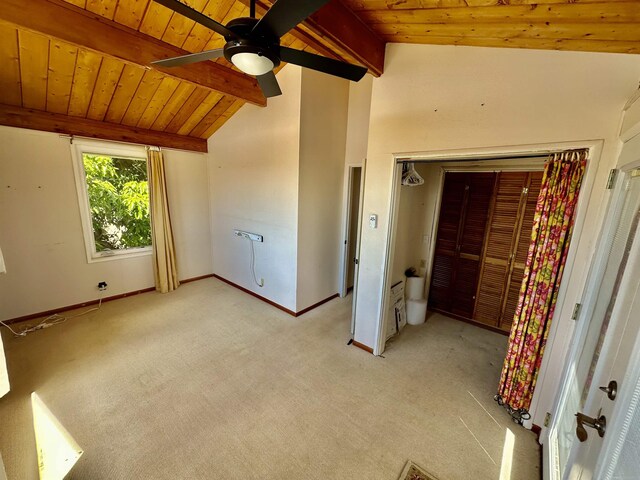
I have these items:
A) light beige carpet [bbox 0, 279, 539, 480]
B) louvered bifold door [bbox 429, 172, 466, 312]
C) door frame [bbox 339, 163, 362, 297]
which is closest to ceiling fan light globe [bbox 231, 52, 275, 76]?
light beige carpet [bbox 0, 279, 539, 480]

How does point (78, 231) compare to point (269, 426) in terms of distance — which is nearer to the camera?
point (269, 426)

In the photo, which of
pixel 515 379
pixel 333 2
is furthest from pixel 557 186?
pixel 333 2

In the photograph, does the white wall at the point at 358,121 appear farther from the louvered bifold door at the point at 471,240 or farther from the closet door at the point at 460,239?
the louvered bifold door at the point at 471,240

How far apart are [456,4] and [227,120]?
3.46 metres

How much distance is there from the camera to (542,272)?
1.72 m

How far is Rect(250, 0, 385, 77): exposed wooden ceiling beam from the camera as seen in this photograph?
62.4 inches

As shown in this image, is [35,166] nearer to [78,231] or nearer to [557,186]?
[78,231]

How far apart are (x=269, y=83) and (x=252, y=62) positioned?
40 cm

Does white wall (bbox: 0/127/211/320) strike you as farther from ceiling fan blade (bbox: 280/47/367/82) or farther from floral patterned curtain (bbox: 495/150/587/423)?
floral patterned curtain (bbox: 495/150/587/423)

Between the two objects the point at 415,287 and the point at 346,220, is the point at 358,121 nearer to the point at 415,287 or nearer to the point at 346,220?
the point at 346,220

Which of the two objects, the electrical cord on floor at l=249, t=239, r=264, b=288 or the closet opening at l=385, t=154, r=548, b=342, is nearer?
the closet opening at l=385, t=154, r=548, b=342

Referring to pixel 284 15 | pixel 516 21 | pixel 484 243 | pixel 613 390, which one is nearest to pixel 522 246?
→ pixel 484 243

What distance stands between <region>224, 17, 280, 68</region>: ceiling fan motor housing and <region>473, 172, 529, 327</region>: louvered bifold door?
2940 millimetres

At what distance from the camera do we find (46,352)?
2604mm
